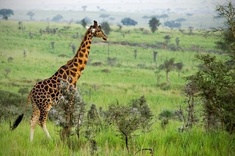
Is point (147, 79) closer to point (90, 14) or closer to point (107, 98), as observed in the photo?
point (107, 98)

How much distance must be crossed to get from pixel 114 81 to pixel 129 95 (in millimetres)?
6651

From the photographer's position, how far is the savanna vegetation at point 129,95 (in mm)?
6793

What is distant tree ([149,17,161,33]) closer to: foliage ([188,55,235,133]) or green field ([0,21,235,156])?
green field ([0,21,235,156])

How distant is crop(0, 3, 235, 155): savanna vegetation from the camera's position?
6.79 m

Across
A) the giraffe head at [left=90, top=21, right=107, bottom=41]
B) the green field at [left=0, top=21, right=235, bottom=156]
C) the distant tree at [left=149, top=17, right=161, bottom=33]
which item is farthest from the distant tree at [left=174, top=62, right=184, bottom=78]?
the giraffe head at [left=90, top=21, right=107, bottom=41]

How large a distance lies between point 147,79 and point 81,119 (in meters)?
27.8

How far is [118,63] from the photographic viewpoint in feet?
150

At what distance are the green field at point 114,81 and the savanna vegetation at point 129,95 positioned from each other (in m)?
0.03

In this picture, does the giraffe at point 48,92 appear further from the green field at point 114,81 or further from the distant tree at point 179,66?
the distant tree at point 179,66

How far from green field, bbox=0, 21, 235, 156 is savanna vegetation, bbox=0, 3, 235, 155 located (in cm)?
3

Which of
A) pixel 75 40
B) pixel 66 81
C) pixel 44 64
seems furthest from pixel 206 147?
pixel 75 40

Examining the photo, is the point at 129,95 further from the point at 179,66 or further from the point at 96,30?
the point at 96,30

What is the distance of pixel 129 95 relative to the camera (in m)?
26.7

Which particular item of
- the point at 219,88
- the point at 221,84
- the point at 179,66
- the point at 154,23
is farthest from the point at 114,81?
the point at 154,23
